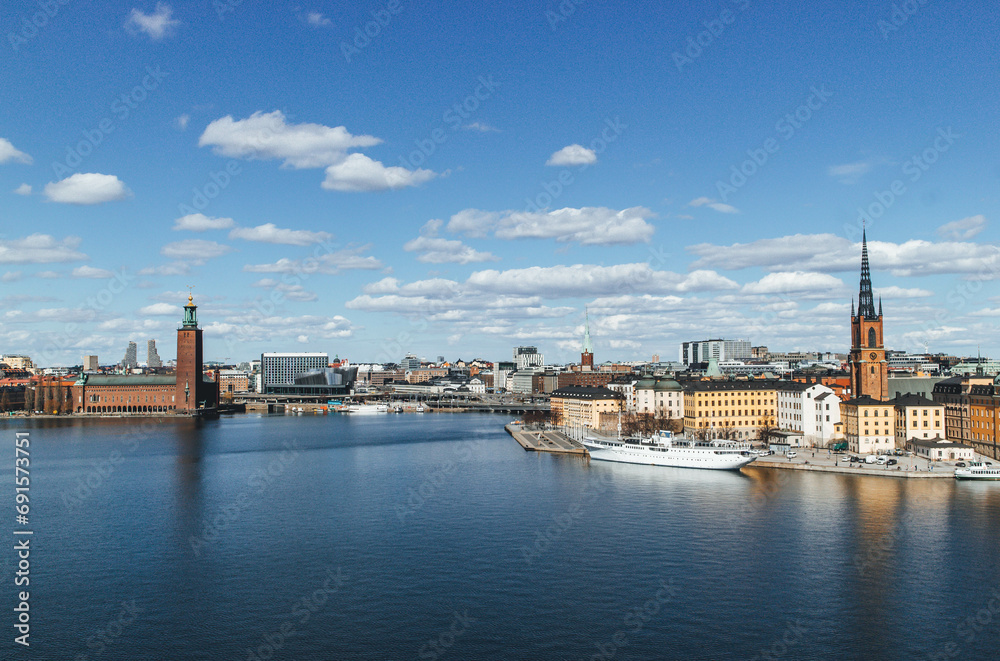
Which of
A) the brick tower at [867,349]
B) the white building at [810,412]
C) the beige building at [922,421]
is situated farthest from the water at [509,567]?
the brick tower at [867,349]

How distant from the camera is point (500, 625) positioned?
2117cm

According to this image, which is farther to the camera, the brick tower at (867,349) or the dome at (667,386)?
the dome at (667,386)

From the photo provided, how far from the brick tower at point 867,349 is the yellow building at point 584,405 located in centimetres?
2371

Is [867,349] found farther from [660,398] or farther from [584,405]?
[584,405]

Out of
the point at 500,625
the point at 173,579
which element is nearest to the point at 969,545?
the point at 500,625

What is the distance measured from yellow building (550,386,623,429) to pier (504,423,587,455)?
12.2ft

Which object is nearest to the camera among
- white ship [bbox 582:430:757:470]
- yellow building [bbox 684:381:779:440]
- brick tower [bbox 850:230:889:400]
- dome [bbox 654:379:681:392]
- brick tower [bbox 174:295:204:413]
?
white ship [bbox 582:430:757:470]

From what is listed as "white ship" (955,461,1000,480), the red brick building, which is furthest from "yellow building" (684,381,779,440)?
the red brick building

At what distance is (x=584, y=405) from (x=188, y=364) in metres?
61.8

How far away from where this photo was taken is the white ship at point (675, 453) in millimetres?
51094

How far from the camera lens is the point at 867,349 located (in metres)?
62.7

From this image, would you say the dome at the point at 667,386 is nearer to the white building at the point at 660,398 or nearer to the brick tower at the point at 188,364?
the white building at the point at 660,398

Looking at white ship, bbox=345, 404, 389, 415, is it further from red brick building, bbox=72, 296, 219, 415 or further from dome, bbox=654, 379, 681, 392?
dome, bbox=654, 379, 681, 392

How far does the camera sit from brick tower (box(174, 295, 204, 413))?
11275cm
